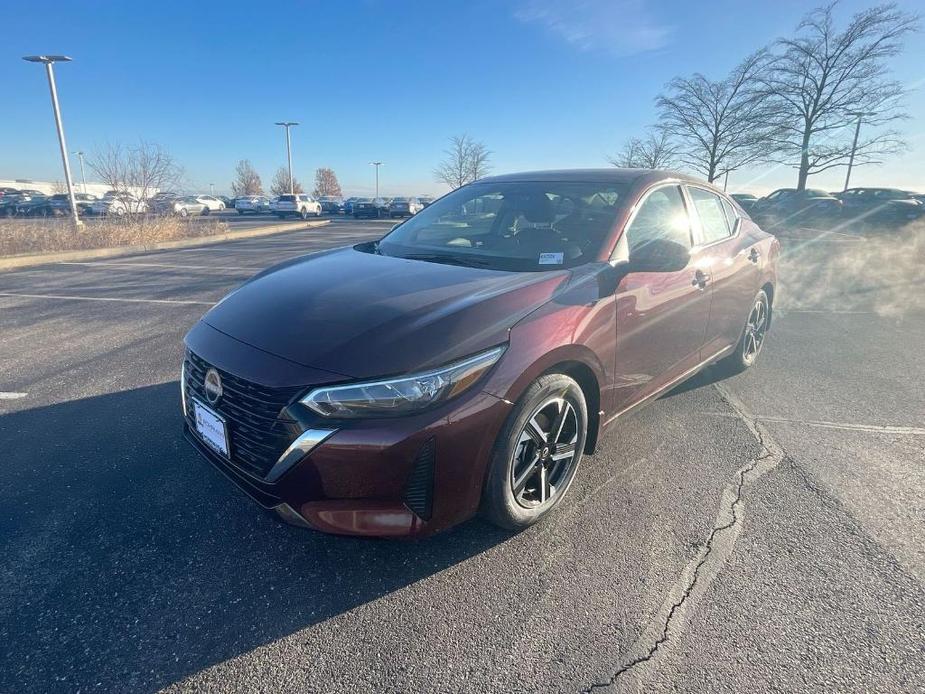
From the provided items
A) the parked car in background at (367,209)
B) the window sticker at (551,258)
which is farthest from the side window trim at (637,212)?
the parked car in background at (367,209)

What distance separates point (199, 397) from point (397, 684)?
1.47m

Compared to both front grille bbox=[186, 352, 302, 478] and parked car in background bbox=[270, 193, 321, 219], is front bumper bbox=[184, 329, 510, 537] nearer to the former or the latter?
front grille bbox=[186, 352, 302, 478]

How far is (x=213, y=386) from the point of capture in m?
2.22

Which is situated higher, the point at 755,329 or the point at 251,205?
the point at 251,205

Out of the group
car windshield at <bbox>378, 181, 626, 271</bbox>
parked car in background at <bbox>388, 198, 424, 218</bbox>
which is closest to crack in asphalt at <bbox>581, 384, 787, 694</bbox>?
car windshield at <bbox>378, 181, 626, 271</bbox>

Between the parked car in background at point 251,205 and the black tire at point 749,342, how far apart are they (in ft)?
144

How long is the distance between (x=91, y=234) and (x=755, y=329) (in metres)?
16.9

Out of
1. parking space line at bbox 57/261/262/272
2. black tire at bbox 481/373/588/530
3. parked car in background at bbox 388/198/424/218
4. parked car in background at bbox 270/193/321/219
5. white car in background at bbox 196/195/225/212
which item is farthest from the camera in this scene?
white car in background at bbox 196/195/225/212

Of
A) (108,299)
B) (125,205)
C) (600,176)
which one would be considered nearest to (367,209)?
(125,205)

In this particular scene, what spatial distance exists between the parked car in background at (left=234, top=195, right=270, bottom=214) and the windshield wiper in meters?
44.3

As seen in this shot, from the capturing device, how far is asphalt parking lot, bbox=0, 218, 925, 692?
1782 millimetres

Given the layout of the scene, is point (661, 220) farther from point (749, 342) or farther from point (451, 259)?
point (749, 342)

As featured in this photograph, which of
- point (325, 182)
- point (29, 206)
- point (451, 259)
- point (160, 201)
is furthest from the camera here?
point (325, 182)

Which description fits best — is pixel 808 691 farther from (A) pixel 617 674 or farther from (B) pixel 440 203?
(B) pixel 440 203
